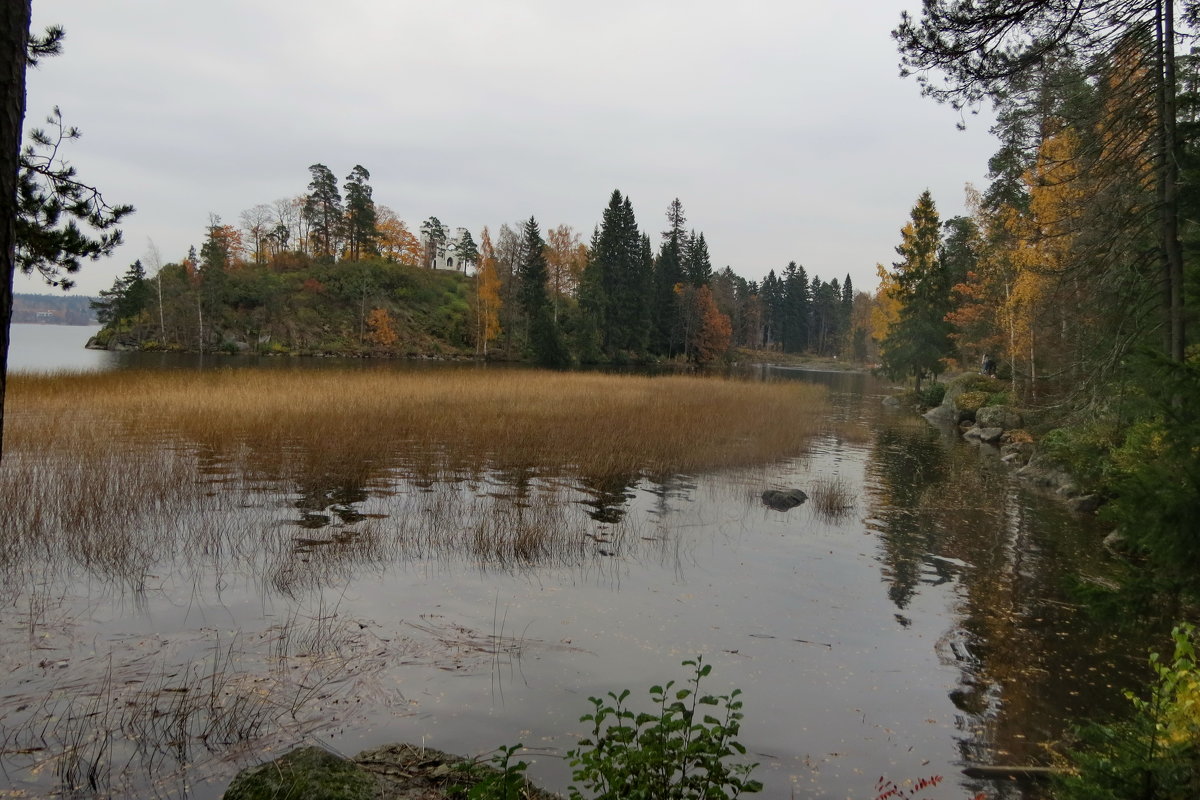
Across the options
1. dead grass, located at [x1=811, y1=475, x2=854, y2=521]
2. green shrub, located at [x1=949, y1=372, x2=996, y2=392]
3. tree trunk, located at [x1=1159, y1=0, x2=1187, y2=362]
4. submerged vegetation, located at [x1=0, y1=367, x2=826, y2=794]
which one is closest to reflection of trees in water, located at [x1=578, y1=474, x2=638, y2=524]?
submerged vegetation, located at [x1=0, y1=367, x2=826, y2=794]

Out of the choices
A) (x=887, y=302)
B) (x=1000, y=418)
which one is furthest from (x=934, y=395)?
(x=887, y=302)

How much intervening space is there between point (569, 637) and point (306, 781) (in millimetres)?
3732

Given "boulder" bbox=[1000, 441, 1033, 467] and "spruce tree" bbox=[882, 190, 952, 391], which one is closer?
"boulder" bbox=[1000, 441, 1033, 467]

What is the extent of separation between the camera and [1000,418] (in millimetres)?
24828

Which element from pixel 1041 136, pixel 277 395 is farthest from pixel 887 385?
pixel 277 395

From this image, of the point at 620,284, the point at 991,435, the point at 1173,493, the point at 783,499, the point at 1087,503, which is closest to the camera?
the point at 1173,493

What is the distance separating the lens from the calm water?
5086 millimetres

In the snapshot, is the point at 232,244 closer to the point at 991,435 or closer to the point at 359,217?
the point at 359,217

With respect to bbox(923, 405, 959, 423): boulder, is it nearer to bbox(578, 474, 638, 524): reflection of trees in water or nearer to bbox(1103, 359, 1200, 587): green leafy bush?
bbox(578, 474, 638, 524): reflection of trees in water

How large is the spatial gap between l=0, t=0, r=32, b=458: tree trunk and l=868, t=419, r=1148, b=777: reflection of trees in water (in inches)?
246

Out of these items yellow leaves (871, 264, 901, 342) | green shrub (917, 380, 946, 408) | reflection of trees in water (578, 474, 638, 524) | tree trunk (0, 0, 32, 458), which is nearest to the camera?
tree trunk (0, 0, 32, 458)

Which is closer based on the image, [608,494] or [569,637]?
[569,637]

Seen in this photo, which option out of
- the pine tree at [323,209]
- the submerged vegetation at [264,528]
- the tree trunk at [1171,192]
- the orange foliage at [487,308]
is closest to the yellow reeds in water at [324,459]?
the submerged vegetation at [264,528]

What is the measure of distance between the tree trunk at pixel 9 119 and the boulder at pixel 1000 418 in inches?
1058
